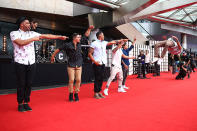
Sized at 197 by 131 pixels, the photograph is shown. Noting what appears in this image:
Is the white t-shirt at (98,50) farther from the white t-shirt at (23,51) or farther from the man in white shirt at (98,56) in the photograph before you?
the white t-shirt at (23,51)

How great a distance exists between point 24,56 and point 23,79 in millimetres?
376

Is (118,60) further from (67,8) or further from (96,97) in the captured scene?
(67,8)

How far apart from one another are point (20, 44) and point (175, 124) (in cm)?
244

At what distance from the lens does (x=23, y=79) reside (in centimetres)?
253

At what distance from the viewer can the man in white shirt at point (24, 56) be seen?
248cm

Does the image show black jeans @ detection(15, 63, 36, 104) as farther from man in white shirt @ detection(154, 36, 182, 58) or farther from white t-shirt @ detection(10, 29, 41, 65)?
man in white shirt @ detection(154, 36, 182, 58)

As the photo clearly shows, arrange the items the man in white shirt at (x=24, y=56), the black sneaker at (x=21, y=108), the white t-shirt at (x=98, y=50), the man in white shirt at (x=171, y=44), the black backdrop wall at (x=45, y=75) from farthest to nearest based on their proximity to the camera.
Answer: the black backdrop wall at (x=45, y=75), the man in white shirt at (x=171, y=44), the white t-shirt at (x=98, y=50), the black sneaker at (x=21, y=108), the man in white shirt at (x=24, y=56)

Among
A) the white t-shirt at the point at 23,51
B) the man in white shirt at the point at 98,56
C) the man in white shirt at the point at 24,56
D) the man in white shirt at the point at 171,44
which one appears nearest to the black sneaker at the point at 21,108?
the man in white shirt at the point at 24,56

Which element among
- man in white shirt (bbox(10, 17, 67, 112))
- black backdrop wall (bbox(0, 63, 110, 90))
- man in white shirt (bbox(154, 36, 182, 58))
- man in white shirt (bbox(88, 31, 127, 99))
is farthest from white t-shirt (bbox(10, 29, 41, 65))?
man in white shirt (bbox(154, 36, 182, 58))

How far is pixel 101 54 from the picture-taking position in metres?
3.49

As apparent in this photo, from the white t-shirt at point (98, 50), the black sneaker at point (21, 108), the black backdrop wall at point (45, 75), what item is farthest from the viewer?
the black backdrop wall at point (45, 75)

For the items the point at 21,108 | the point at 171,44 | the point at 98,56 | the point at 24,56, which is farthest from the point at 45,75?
the point at 171,44

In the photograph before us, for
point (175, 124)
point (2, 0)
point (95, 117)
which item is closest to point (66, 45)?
point (95, 117)

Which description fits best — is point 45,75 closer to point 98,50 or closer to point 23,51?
point 98,50
